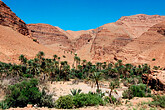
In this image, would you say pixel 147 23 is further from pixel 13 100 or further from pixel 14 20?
pixel 13 100

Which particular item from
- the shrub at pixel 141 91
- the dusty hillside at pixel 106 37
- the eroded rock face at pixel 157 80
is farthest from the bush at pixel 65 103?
the dusty hillside at pixel 106 37

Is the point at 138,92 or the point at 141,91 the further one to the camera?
the point at 138,92

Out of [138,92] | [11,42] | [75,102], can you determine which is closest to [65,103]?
[75,102]

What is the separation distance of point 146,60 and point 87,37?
243ft

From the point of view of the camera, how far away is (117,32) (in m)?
95.9

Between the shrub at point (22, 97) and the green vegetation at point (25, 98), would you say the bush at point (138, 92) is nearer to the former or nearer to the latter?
the green vegetation at point (25, 98)

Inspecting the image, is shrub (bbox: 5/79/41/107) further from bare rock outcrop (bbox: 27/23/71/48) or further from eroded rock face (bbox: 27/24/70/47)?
eroded rock face (bbox: 27/24/70/47)

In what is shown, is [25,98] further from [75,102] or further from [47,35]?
[47,35]

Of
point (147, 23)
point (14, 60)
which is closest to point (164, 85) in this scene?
point (14, 60)

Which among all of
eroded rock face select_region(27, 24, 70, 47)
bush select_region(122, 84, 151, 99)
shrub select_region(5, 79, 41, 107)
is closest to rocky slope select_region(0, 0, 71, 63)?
shrub select_region(5, 79, 41, 107)

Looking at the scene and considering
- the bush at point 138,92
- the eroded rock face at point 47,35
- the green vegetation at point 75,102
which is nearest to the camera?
the green vegetation at point 75,102

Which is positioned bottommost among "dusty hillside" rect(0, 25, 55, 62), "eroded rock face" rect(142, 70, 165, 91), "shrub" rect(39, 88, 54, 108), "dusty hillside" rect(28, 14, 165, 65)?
"shrub" rect(39, 88, 54, 108)

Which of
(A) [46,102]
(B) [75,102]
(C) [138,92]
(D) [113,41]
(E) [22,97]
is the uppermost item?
(D) [113,41]

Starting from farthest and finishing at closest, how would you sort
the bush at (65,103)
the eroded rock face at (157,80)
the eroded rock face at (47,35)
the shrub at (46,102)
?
the eroded rock face at (47,35), the eroded rock face at (157,80), the shrub at (46,102), the bush at (65,103)
